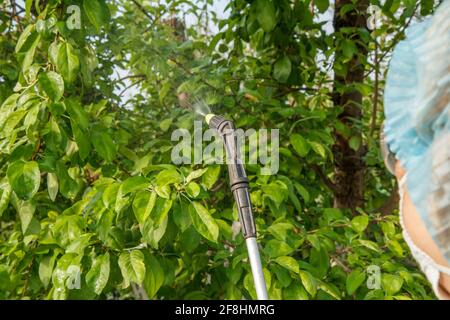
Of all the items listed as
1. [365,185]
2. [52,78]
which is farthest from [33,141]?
[365,185]

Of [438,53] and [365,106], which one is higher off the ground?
[365,106]

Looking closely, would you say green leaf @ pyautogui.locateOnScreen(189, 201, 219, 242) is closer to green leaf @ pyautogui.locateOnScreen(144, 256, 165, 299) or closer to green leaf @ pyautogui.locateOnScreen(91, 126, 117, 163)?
green leaf @ pyautogui.locateOnScreen(144, 256, 165, 299)

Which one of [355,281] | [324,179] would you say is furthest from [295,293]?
[324,179]

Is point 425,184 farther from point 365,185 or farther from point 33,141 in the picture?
point 365,185

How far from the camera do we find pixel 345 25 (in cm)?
187

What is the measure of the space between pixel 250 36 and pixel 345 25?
347 mm

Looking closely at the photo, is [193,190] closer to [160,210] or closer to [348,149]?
[160,210]

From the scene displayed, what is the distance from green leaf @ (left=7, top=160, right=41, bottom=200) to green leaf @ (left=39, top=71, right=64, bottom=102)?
0.13 metres

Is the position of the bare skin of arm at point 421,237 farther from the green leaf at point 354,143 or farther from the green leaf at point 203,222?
the green leaf at point 354,143

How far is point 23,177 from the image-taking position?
1.07 meters

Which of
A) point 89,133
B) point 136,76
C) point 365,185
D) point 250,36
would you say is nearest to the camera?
point 89,133

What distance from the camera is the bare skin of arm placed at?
48cm

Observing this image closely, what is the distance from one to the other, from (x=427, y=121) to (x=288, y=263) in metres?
0.68

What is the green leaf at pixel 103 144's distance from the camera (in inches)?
47.4
